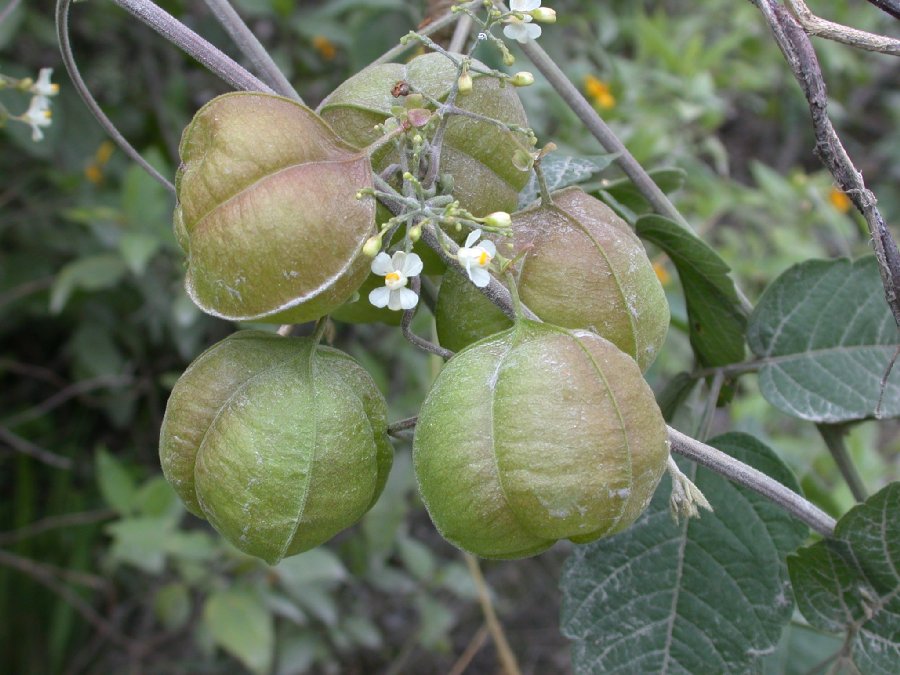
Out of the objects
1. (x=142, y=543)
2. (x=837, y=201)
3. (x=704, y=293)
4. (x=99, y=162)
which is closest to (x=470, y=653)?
(x=142, y=543)

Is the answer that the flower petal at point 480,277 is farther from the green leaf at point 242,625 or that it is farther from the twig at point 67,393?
the twig at point 67,393

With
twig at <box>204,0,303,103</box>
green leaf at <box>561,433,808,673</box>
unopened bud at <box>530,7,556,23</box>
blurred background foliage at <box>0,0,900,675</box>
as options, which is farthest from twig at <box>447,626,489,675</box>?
unopened bud at <box>530,7,556,23</box>

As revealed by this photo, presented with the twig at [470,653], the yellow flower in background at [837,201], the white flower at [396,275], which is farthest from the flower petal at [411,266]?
the yellow flower in background at [837,201]

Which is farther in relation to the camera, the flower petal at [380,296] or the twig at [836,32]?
the twig at [836,32]

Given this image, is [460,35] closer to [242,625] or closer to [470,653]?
[470,653]

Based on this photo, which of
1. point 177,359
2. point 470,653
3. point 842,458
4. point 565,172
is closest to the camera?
point 565,172

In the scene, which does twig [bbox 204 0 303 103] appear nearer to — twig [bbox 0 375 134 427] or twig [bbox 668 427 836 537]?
twig [bbox 668 427 836 537]
